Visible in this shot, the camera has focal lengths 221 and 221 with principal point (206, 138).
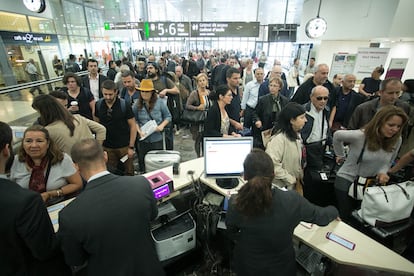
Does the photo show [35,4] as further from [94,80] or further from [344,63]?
[344,63]

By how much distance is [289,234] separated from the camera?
1402 millimetres

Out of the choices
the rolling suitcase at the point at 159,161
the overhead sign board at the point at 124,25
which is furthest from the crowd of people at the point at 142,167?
the overhead sign board at the point at 124,25

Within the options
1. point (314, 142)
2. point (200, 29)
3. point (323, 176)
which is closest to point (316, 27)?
point (200, 29)

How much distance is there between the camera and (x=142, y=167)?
364 centimetres

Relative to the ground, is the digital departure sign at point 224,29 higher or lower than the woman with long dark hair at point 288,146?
higher

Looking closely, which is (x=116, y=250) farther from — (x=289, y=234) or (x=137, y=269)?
(x=289, y=234)

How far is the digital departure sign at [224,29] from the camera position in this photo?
6.72m

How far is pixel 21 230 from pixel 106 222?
1.57 feet

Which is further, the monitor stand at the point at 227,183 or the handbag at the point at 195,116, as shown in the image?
the handbag at the point at 195,116

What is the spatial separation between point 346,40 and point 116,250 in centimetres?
903

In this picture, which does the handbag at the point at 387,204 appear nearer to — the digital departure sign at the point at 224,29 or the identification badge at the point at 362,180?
the identification badge at the point at 362,180

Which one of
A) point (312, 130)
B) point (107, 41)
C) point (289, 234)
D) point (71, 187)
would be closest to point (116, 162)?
point (71, 187)

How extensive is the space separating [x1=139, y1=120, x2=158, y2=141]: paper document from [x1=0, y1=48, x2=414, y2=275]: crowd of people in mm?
20

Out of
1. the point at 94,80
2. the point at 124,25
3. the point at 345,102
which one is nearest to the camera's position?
the point at 345,102
